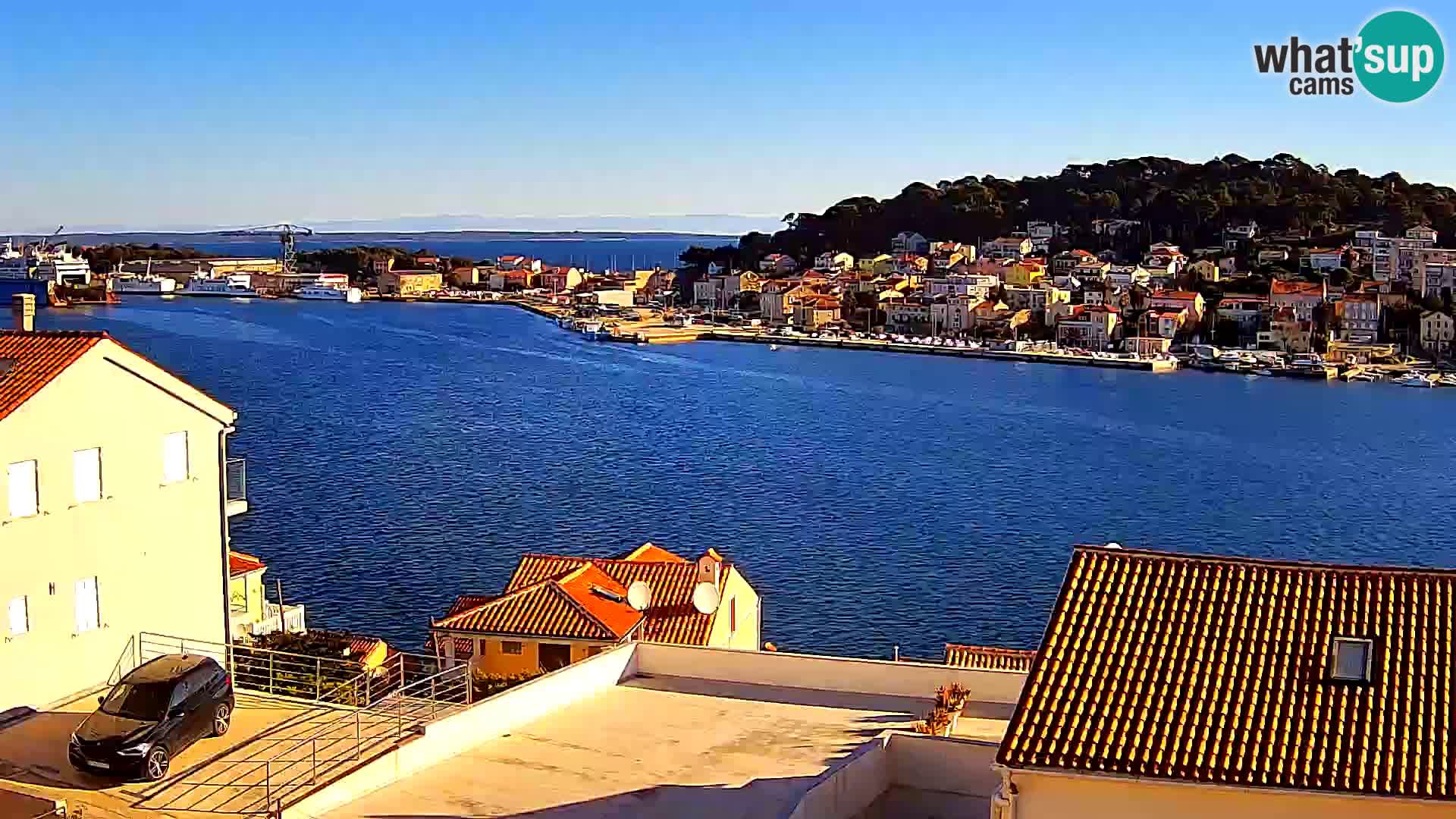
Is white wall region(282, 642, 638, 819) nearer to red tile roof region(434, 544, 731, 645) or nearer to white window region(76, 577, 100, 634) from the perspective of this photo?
white window region(76, 577, 100, 634)

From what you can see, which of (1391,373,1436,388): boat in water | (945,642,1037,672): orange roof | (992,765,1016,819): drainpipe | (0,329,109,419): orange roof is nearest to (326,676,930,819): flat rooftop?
(992,765,1016,819): drainpipe

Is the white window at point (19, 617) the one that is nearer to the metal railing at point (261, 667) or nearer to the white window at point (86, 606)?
the white window at point (86, 606)

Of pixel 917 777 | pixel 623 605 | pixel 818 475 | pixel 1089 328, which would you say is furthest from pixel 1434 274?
pixel 917 777

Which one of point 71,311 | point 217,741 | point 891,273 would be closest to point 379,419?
point 217,741

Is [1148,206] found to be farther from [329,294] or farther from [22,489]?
[22,489]

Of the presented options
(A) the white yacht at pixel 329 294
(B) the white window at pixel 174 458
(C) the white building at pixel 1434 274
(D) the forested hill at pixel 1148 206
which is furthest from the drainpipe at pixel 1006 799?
(A) the white yacht at pixel 329 294

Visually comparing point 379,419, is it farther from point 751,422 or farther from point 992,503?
point 992,503

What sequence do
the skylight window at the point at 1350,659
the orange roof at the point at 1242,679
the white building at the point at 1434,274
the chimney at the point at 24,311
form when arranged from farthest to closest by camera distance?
1. the white building at the point at 1434,274
2. the chimney at the point at 24,311
3. the skylight window at the point at 1350,659
4. the orange roof at the point at 1242,679
